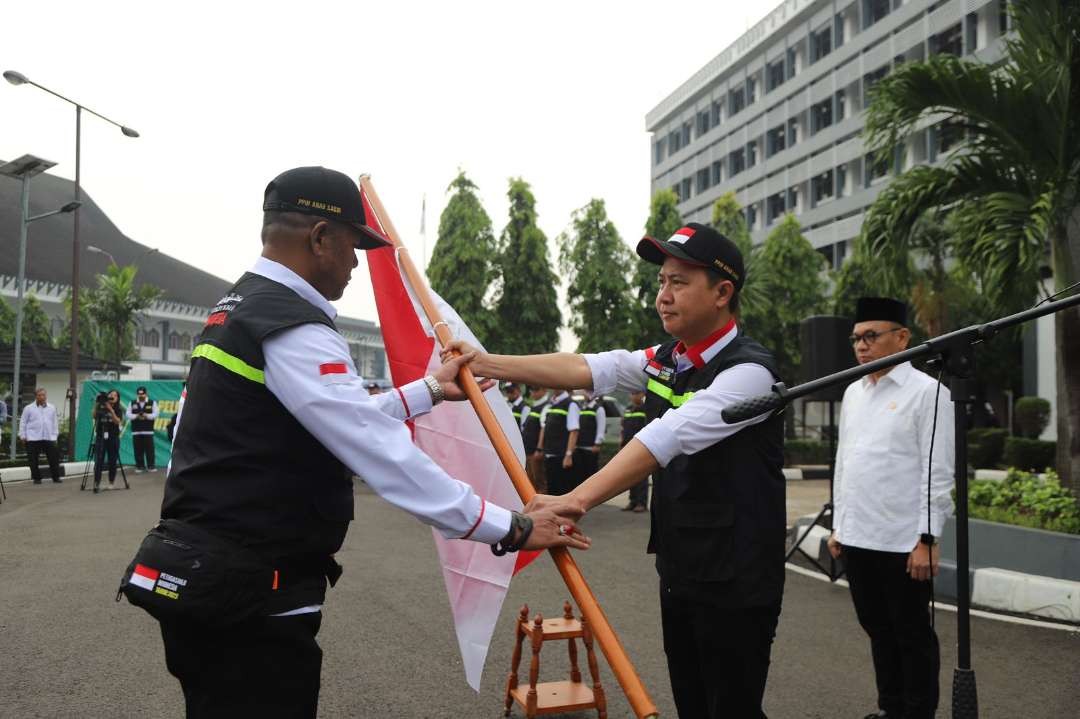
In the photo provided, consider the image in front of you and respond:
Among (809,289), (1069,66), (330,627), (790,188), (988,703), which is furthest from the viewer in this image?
(790,188)

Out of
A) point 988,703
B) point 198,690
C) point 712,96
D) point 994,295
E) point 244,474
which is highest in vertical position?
point 712,96

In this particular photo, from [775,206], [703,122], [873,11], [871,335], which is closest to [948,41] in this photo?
[873,11]

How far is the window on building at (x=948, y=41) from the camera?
4012cm

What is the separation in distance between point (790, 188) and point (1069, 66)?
47.6 m

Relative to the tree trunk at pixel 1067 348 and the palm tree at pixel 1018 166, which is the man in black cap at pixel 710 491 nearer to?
the palm tree at pixel 1018 166

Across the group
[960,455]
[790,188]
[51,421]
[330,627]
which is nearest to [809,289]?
[790,188]

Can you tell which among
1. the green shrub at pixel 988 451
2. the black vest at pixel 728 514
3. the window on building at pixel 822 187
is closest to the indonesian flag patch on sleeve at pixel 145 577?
the black vest at pixel 728 514

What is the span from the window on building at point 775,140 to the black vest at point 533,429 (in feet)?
144

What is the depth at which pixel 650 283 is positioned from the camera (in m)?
33.4

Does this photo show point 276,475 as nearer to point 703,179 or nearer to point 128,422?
point 128,422

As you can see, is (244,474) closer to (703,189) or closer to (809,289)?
(809,289)

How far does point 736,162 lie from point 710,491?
2423 inches

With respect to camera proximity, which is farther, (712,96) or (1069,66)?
(712,96)

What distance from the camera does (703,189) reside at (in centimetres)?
6588
